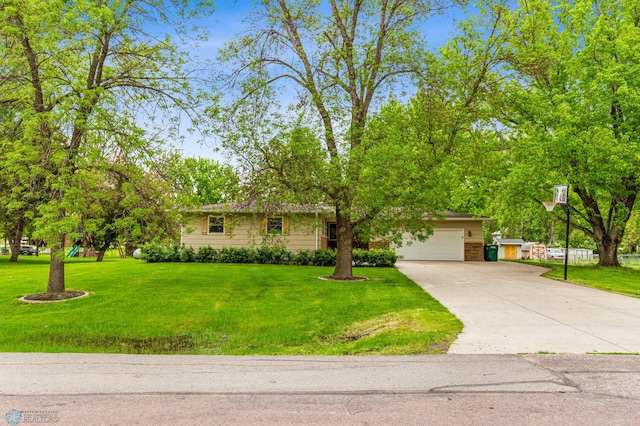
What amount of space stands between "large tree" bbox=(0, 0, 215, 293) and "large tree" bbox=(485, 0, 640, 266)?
1102 cm

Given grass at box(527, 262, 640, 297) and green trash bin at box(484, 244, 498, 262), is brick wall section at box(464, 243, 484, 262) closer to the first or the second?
green trash bin at box(484, 244, 498, 262)

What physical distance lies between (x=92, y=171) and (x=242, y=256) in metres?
12.3

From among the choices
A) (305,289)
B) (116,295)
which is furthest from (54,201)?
(305,289)

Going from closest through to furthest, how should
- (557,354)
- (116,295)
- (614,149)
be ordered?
→ 1. (557,354)
2. (116,295)
3. (614,149)

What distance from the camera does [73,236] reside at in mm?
10211

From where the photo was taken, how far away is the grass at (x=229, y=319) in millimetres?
7441

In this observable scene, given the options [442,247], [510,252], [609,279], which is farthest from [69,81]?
[510,252]

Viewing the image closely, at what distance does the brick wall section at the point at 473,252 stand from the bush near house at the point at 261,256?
24.7 feet

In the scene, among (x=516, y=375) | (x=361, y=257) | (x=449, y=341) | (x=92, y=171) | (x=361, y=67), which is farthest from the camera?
(x=361, y=257)

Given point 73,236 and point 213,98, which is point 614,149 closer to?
point 213,98

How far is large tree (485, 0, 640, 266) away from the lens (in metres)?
18.2

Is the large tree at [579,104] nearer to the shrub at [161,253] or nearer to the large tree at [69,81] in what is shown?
the large tree at [69,81]

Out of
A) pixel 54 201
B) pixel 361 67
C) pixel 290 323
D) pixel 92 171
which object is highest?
pixel 361 67

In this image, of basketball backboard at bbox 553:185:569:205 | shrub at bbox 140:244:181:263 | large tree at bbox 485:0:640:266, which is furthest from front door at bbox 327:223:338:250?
basketball backboard at bbox 553:185:569:205
